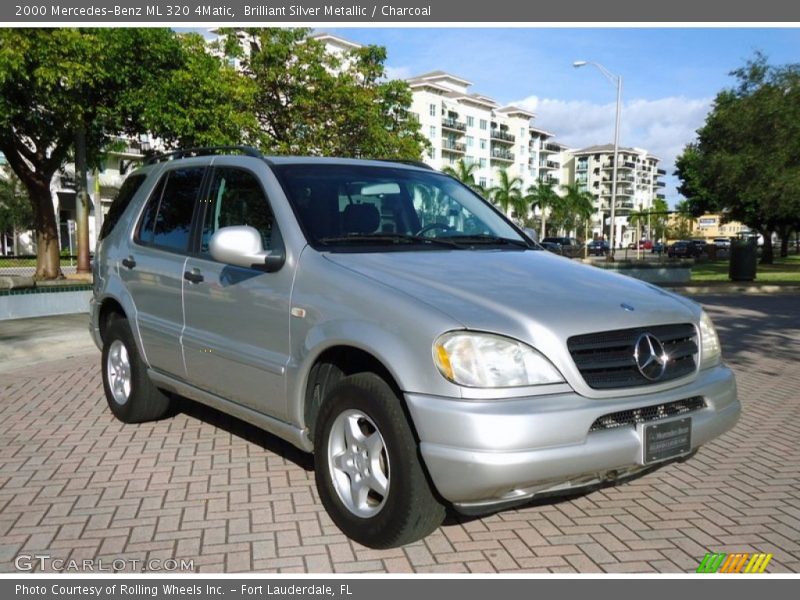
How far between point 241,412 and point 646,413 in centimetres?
227

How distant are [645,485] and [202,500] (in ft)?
8.64

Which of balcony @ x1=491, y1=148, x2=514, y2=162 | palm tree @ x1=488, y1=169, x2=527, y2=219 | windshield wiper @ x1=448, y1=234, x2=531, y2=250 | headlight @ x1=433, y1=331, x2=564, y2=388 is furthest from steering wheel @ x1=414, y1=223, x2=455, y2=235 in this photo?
balcony @ x1=491, y1=148, x2=514, y2=162

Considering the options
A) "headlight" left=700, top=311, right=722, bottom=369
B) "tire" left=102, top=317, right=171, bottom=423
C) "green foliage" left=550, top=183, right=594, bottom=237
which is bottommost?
"tire" left=102, top=317, right=171, bottom=423

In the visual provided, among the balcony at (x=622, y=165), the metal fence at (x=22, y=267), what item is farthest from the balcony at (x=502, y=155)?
the metal fence at (x=22, y=267)

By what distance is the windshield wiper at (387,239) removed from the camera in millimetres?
4086

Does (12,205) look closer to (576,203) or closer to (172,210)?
(172,210)

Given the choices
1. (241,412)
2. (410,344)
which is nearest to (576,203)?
(241,412)

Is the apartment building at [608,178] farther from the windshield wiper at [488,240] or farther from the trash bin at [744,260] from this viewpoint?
the windshield wiper at [488,240]

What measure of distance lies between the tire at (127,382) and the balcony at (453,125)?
87.3 m

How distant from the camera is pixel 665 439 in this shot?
341 cm

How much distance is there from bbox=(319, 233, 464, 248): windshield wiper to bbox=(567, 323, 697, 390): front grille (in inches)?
49.3

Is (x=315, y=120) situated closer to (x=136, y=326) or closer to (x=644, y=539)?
(x=136, y=326)

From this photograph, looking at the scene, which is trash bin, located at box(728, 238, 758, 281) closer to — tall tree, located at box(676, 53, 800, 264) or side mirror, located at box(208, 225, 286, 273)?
tall tree, located at box(676, 53, 800, 264)

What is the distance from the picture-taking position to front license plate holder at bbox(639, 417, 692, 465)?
333 cm
